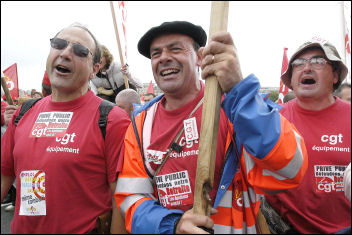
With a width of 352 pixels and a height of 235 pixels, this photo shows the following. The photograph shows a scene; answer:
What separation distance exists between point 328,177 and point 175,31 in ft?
→ 4.61

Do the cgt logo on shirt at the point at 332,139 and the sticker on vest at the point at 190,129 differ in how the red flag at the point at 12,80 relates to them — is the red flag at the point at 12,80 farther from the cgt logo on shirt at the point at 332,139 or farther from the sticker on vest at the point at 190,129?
the cgt logo on shirt at the point at 332,139

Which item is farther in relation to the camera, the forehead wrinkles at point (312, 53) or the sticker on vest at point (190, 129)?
the forehead wrinkles at point (312, 53)

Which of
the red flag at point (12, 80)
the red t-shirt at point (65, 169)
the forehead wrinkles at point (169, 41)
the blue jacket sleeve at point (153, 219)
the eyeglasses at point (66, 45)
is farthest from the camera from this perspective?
the red flag at point (12, 80)

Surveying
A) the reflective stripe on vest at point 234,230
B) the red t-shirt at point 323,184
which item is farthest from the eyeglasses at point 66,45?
the red t-shirt at point 323,184

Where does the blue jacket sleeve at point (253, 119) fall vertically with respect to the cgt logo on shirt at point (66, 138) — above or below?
above

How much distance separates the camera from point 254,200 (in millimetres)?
1469

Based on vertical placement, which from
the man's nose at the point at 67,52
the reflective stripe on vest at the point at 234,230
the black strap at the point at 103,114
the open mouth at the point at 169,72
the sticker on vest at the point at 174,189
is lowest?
the reflective stripe on vest at the point at 234,230

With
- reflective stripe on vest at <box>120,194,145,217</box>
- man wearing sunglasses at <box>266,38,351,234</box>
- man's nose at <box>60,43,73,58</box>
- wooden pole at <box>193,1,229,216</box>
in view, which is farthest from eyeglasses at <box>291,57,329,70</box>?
man's nose at <box>60,43,73,58</box>

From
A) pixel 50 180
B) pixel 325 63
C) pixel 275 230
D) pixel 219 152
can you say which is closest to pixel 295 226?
pixel 275 230

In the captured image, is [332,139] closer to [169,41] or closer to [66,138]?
[169,41]

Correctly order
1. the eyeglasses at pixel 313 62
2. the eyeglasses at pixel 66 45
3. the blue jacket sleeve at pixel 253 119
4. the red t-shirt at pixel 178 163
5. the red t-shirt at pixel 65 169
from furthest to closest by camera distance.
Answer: the eyeglasses at pixel 313 62
the eyeglasses at pixel 66 45
the red t-shirt at pixel 65 169
the red t-shirt at pixel 178 163
the blue jacket sleeve at pixel 253 119

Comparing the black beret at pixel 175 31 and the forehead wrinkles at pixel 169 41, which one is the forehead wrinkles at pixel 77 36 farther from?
the forehead wrinkles at pixel 169 41

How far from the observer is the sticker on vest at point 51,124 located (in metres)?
1.79

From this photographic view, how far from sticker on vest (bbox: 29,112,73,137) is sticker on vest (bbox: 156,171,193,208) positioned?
28.1 inches
